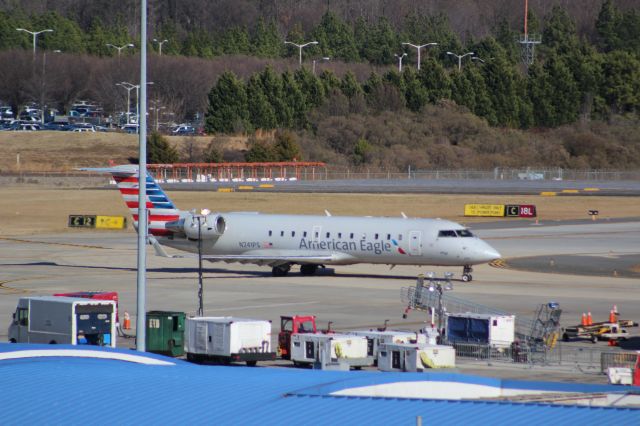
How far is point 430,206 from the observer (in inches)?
4188

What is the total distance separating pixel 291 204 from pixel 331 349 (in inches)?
2963

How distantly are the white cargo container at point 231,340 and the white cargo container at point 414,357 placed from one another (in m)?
3.95

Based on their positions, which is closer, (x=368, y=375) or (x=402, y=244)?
(x=368, y=375)

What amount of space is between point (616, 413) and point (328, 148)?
509ft

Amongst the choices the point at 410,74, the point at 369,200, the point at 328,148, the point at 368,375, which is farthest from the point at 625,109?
the point at 368,375

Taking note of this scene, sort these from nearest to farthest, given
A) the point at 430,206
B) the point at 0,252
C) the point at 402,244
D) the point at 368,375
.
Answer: the point at 368,375
the point at 402,244
the point at 0,252
the point at 430,206

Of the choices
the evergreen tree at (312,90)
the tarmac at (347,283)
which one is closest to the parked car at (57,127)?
the evergreen tree at (312,90)

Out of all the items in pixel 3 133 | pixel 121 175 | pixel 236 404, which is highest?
pixel 3 133

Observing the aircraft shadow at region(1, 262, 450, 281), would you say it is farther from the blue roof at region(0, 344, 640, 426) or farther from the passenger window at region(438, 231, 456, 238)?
the blue roof at region(0, 344, 640, 426)

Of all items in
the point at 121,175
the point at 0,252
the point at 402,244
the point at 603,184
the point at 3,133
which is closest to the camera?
the point at 402,244

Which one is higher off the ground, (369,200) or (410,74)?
(410,74)

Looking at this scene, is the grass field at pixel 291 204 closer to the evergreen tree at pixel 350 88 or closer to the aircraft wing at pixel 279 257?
the aircraft wing at pixel 279 257

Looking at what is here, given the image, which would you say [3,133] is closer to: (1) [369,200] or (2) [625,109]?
(1) [369,200]

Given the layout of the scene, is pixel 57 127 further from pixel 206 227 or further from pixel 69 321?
pixel 69 321
